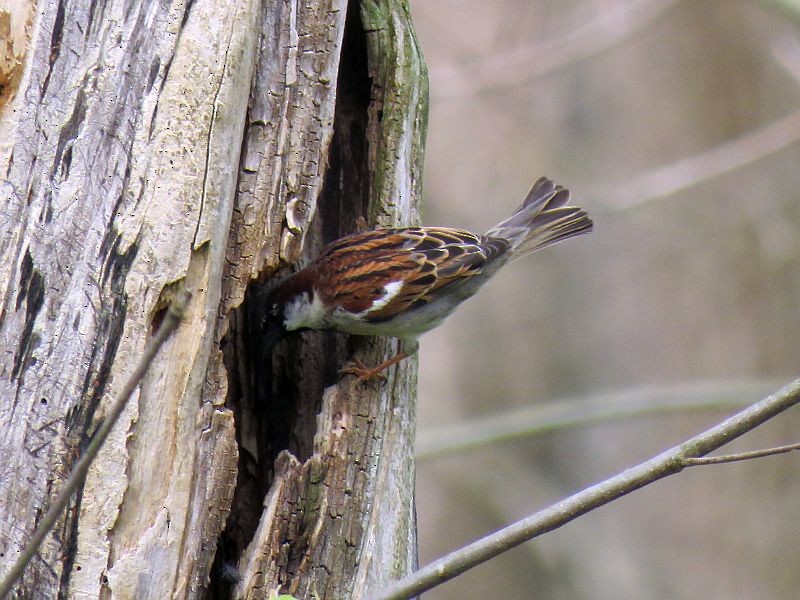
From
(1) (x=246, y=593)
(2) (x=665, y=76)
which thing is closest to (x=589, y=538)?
(2) (x=665, y=76)

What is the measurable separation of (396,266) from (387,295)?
11cm

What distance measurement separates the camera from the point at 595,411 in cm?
471

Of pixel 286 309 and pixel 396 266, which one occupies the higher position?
pixel 396 266

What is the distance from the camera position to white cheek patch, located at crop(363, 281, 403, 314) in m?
3.50

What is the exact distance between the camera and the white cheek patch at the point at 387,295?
3498 mm

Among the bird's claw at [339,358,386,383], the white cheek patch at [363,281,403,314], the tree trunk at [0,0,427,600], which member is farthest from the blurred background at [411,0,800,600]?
the tree trunk at [0,0,427,600]

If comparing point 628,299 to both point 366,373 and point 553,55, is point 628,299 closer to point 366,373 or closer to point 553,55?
point 553,55

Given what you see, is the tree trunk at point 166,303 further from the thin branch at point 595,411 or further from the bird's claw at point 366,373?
the thin branch at point 595,411

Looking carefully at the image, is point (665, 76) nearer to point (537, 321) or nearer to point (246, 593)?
point (537, 321)

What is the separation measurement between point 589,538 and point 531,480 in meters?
0.61

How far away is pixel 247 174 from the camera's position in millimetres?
2715

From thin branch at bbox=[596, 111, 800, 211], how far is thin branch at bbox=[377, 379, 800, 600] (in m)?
2.91

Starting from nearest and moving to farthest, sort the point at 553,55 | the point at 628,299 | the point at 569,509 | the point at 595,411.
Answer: the point at 569,509
the point at 595,411
the point at 553,55
the point at 628,299

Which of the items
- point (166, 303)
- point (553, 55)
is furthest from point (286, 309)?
point (553, 55)
